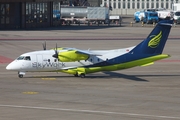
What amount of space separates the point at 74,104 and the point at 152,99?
4.46 metres

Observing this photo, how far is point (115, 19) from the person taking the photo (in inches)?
4469

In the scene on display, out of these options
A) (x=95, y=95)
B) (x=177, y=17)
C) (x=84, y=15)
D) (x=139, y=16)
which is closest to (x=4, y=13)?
(x=84, y=15)

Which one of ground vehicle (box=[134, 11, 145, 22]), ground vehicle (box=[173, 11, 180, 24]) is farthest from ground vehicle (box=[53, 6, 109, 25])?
ground vehicle (box=[173, 11, 180, 24])

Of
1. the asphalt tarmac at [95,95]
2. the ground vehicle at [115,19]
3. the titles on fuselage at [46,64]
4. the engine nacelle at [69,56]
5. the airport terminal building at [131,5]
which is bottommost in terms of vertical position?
the asphalt tarmac at [95,95]

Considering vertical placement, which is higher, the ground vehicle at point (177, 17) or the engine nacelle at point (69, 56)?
the ground vehicle at point (177, 17)

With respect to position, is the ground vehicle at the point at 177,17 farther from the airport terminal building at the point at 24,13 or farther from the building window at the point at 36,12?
the building window at the point at 36,12

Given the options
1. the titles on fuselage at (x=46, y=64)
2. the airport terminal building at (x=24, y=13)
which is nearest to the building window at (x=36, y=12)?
the airport terminal building at (x=24, y=13)

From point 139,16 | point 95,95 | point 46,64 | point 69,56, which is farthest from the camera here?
point 139,16

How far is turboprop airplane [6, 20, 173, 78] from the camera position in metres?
36.1

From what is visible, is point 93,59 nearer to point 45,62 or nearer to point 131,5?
point 45,62

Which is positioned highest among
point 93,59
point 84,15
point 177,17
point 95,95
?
point 84,15

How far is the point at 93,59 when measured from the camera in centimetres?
3656

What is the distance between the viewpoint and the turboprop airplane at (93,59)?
36062 millimetres

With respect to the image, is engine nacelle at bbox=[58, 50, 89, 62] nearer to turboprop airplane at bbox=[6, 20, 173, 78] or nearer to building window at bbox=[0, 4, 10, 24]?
turboprop airplane at bbox=[6, 20, 173, 78]
